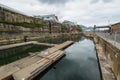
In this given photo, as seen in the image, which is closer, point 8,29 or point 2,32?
point 2,32

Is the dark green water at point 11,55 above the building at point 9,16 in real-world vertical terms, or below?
below

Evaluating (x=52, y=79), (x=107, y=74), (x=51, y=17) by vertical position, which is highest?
(x=51, y=17)

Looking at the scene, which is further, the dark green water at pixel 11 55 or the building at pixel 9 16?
the building at pixel 9 16

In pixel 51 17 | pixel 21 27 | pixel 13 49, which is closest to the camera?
pixel 13 49

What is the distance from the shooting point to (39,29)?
161 feet

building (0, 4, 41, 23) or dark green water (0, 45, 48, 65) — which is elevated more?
building (0, 4, 41, 23)

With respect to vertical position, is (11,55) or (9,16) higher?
(9,16)

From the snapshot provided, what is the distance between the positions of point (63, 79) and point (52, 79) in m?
0.92

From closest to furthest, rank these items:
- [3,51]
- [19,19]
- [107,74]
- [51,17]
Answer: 1. [107,74]
2. [3,51]
3. [19,19]
4. [51,17]

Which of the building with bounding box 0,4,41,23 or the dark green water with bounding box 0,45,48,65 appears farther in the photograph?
the building with bounding box 0,4,41,23

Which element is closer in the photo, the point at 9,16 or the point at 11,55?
the point at 11,55

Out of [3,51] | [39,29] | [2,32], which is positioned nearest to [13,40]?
[2,32]

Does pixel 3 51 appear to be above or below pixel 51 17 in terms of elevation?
below

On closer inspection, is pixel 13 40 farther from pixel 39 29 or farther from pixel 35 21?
pixel 35 21
